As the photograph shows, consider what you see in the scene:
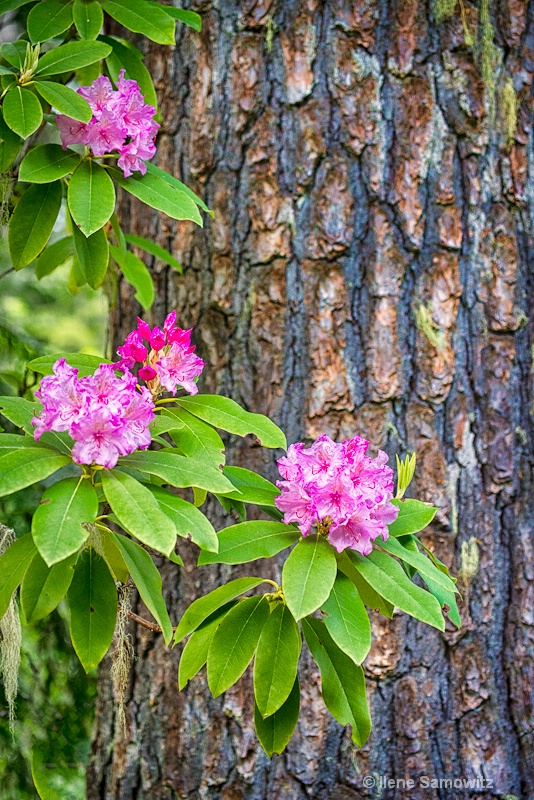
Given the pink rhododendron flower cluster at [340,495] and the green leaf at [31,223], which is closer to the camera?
the pink rhododendron flower cluster at [340,495]

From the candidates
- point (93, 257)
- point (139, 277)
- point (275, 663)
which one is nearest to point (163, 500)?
point (275, 663)

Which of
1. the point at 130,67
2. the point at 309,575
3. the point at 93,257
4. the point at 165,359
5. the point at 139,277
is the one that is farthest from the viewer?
the point at 139,277

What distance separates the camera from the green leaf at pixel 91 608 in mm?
929

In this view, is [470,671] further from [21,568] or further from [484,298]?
[21,568]

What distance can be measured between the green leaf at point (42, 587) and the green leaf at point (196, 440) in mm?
197

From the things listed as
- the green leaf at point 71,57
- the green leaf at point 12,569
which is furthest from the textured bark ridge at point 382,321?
the green leaf at point 12,569

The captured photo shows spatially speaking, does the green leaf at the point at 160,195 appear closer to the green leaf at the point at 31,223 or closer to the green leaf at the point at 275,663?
the green leaf at the point at 31,223

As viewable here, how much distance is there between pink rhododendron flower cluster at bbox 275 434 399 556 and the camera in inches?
37.1

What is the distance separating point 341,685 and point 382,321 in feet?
2.72

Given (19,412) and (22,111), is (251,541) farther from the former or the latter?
(22,111)

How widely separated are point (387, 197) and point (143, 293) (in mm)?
551

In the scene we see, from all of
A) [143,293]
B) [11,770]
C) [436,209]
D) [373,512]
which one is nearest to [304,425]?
[143,293]

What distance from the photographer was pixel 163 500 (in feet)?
2.96

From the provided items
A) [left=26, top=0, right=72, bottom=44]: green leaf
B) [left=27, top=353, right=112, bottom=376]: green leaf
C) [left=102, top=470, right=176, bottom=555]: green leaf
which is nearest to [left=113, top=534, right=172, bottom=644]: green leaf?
[left=102, top=470, right=176, bottom=555]: green leaf
